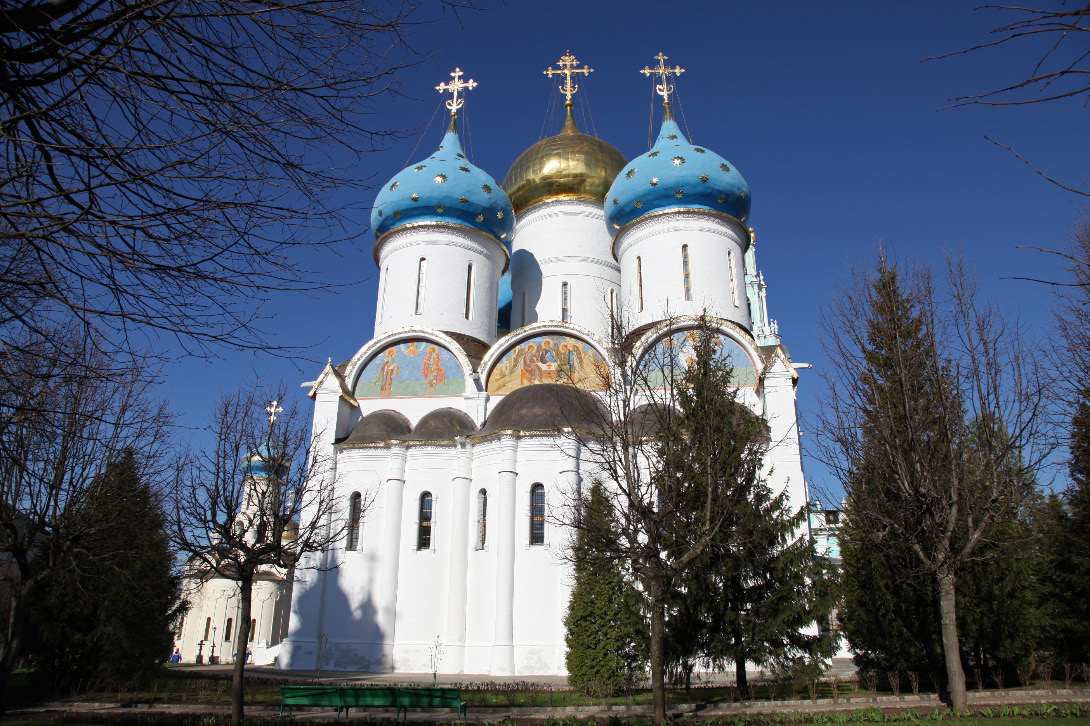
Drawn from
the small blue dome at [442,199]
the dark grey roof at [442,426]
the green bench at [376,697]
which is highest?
the small blue dome at [442,199]

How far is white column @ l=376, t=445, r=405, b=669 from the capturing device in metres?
16.0

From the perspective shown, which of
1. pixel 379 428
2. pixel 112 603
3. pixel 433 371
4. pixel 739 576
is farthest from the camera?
pixel 433 371

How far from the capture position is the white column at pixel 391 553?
52.4ft

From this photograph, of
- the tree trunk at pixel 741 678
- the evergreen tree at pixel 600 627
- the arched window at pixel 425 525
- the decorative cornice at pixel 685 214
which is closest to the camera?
the tree trunk at pixel 741 678

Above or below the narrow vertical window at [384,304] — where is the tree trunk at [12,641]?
below

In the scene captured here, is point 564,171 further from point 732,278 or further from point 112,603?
point 112,603

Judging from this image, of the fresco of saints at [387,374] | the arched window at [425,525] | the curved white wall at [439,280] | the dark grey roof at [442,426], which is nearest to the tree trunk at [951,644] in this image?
the dark grey roof at [442,426]

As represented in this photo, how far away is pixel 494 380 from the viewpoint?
18.7 m

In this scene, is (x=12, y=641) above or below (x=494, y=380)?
below

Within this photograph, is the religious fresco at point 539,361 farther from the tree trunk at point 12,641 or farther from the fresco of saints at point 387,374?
the tree trunk at point 12,641

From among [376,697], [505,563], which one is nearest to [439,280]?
[505,563]

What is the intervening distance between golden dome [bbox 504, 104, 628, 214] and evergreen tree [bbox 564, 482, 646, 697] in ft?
47.7

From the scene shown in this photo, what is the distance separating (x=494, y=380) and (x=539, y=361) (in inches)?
49.2

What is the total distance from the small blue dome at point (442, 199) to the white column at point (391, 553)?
7.52 m
